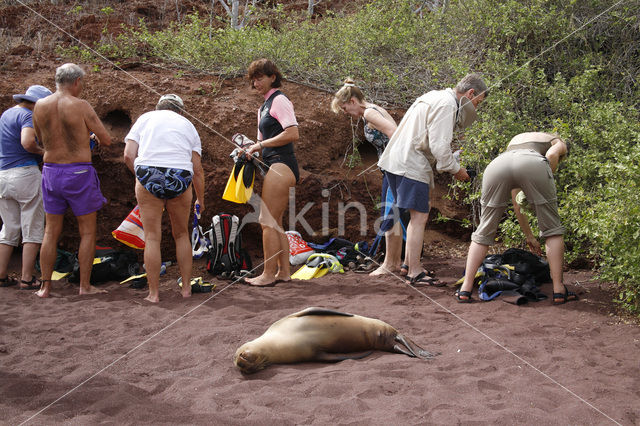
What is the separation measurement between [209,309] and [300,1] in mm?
10017

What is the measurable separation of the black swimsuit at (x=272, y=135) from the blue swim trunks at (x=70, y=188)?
1693 millimetres

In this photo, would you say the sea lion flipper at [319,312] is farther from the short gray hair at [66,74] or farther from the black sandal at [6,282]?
the black sandal at [6,282]

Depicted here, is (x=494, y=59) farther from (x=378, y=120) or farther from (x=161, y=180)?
(x=161, y=180)

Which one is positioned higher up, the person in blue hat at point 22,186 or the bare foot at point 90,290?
the person in blue hat at point 22,186

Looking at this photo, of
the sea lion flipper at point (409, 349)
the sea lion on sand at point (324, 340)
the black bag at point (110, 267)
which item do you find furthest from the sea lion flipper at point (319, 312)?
the black bag at point (110, 267)

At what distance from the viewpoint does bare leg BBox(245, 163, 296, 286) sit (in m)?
5.43

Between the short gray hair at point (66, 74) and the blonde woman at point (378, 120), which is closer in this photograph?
the short gray hair at point (66, 74)

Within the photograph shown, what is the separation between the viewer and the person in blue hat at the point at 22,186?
226 inches

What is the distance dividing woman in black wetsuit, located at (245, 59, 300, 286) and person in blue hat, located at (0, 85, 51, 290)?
2.30m

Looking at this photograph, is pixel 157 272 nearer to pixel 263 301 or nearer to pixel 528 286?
pixel 263 301

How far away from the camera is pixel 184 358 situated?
12.1 feet

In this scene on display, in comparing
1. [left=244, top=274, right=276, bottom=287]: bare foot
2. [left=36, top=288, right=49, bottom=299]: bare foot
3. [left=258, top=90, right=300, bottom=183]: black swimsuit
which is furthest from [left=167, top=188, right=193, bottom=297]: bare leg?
[left=36, top=288, right=49, bottom=299]: bare foot

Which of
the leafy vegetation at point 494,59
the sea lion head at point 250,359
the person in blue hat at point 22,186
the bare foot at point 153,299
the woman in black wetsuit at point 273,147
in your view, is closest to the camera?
the sea lion head at point 250,359

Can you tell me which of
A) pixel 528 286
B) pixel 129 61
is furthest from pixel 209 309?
pixel 129 61
